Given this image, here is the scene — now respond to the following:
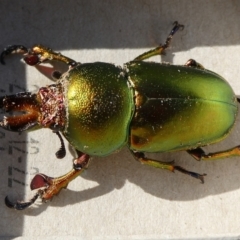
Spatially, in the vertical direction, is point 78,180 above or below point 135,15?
below

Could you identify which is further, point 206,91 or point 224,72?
point 224,72

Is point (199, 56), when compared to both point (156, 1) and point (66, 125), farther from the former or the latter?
point (66, 125)

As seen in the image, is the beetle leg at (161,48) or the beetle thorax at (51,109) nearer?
the beetle thorax at (51,109)

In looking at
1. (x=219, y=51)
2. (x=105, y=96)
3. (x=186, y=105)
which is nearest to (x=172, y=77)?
(x=186, y=105)

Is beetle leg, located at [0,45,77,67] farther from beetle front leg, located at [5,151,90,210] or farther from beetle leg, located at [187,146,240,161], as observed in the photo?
beetle leg, located at [187,146,240,161]

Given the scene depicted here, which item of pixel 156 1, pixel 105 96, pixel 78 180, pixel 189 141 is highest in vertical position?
pixel 156 1

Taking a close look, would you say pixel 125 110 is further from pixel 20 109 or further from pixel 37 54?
pixel 37 54

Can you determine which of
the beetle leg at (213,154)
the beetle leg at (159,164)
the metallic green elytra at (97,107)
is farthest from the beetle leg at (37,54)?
the beetle leg at (213,154)

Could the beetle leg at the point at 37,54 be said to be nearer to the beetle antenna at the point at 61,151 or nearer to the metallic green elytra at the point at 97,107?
the metallic green elytra at the point at 97,107

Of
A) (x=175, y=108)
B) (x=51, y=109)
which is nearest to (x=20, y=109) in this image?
Answer: (x=51, y=109)
